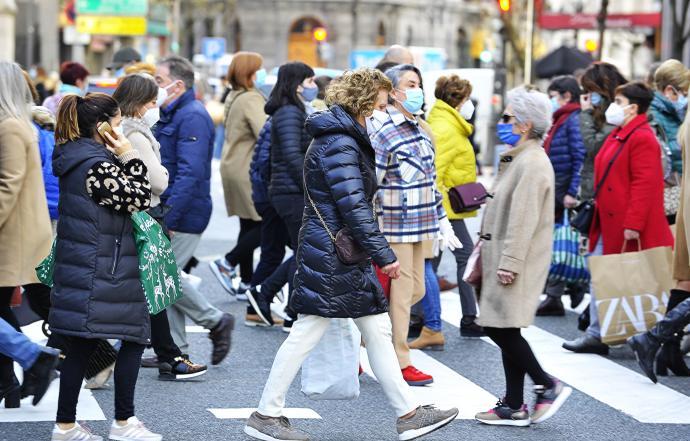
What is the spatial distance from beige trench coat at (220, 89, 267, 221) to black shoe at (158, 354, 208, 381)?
3290 mm

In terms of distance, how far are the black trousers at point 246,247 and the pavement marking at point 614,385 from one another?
2.56 metres

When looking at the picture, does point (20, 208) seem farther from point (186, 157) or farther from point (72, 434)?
point (186, 157)

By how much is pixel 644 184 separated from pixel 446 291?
380cm

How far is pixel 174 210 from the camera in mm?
9289

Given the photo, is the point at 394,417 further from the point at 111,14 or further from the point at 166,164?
the point at 111,14

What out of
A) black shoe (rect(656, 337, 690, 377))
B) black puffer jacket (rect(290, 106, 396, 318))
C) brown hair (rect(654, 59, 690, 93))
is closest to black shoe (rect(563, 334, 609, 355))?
black shoe (rect(656, 337, 690, 377))

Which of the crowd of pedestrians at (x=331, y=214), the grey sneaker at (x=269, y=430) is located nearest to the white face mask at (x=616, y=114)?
the crowd of pedestrians at (x=331, y=214)

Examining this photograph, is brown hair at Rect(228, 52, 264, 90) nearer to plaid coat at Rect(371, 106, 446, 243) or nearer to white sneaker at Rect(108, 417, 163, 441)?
plaid coat at Rect(371, 106, 446, 243)

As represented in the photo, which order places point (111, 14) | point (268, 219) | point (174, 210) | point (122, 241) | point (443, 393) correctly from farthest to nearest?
point (111, 14) < point (268, 219) < point (174, 210) < point (443, 393) < point (122, 241)

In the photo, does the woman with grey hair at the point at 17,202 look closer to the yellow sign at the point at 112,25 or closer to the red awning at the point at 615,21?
the red awning at the point at 615,21

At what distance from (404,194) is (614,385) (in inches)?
70.5

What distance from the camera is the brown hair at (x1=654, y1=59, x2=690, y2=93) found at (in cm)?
1083

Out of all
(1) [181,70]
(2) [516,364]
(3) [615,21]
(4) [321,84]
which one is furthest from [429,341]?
(3) [615,21]

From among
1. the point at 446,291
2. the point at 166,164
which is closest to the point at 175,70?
the point at 166,164
